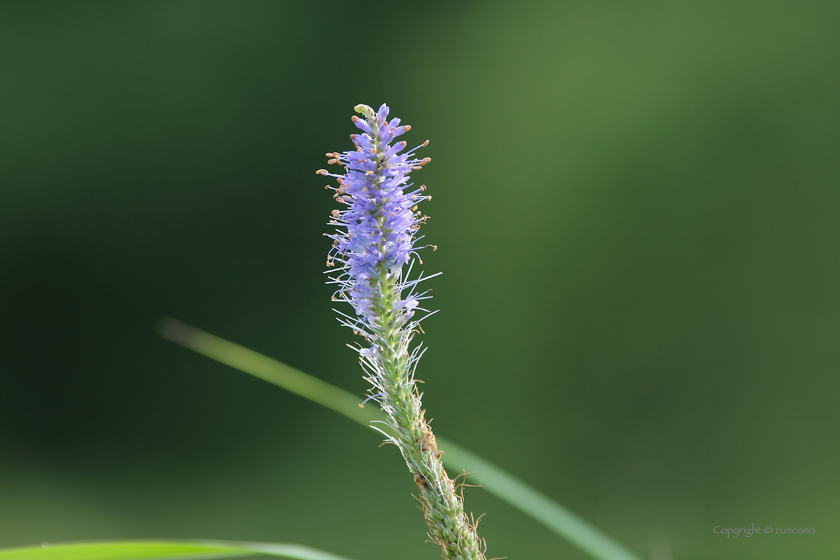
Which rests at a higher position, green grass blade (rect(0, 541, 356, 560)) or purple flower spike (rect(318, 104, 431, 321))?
purple flower spike (rect(318, 104, 431, 321))

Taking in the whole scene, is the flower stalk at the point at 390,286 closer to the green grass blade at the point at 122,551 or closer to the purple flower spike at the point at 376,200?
the purple flower spike at the point at 376,200

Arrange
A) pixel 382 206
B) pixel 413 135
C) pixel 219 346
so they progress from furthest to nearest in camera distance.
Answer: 1. pixel 413 135
2. pixel 219 346
3. pixel 382 206

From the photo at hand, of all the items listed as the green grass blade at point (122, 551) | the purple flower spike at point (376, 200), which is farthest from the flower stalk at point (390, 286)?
the green grass blade at point (122, 551)

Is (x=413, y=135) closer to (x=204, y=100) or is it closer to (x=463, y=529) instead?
(x=204, y=100)

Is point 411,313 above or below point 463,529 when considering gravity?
above

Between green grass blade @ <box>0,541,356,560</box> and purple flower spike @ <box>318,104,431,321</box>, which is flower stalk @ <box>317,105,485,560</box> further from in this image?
green grass blade @ <box>0,541,356,560</box>

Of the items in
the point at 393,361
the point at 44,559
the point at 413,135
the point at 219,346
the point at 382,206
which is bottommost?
the point at 44,559

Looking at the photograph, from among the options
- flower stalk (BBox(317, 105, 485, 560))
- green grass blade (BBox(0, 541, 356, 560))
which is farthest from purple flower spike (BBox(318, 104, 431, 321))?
green grass blade (BBox(0, 541, 356, 560))

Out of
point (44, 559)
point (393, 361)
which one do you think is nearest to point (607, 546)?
point (393, 361)

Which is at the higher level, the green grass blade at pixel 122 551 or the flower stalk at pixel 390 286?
the flower stalk at pixel 390 286
